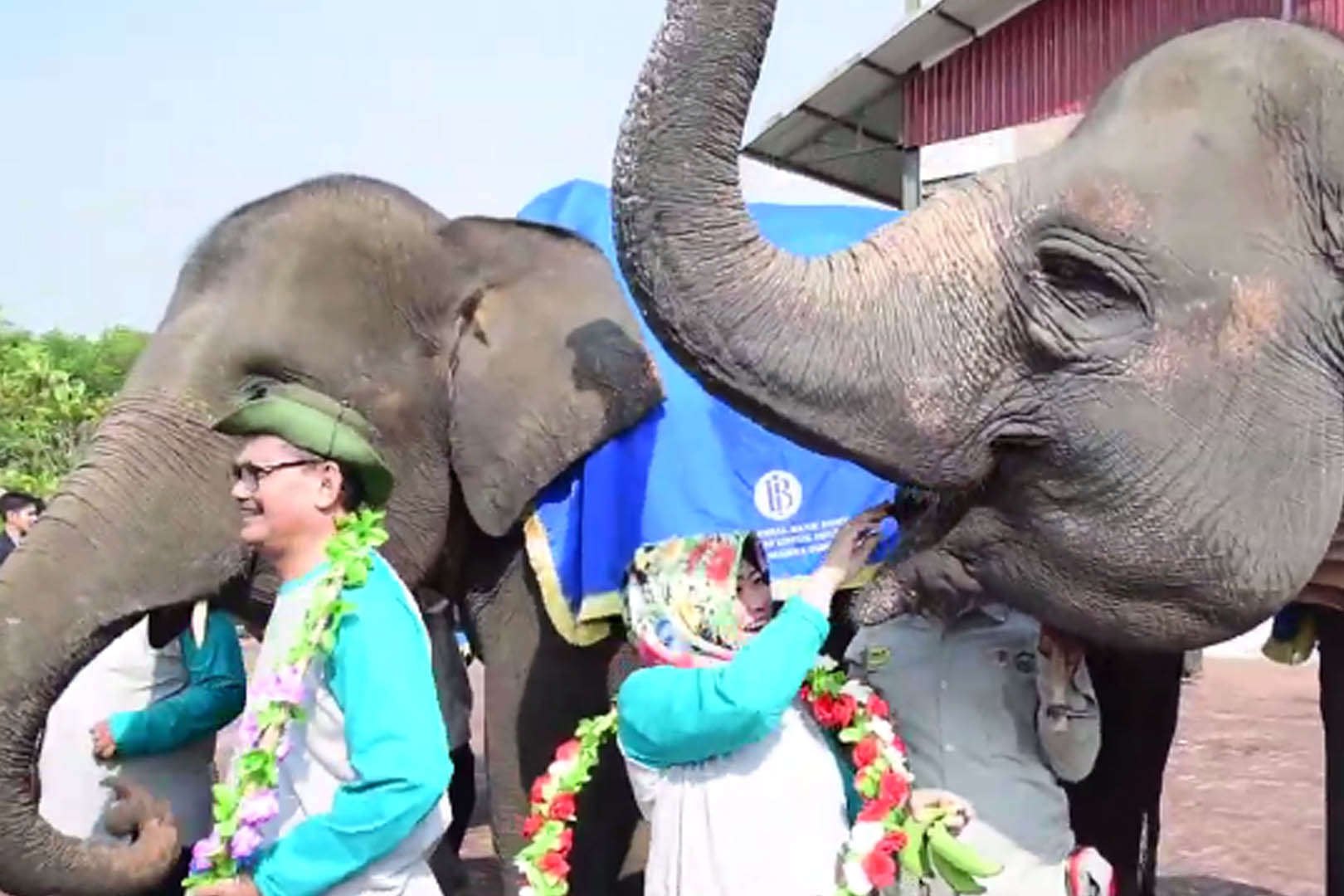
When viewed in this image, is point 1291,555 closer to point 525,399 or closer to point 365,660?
point 365,660

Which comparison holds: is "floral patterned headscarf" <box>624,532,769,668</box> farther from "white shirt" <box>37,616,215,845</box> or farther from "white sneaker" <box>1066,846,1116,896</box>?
"white shirt" <box>37,616,215,845</box>

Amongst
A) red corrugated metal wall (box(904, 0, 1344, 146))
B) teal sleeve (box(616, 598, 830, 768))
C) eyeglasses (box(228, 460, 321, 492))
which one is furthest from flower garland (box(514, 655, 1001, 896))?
red corrugated metal wall (box(904, 0, 1344, 146))

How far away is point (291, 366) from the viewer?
14.1ft

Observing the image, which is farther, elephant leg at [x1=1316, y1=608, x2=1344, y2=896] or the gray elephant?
elephant leg at [x1=1316, y1=608, x2=1344, y2=896]

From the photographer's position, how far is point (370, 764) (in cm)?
279

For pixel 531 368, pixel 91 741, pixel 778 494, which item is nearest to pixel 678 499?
pixel 778 494

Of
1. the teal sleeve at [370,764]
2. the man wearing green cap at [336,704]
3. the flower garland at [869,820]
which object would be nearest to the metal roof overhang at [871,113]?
the flower garland at [869,820]

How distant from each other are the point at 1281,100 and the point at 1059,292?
48 cm

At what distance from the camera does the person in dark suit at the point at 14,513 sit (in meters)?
6.25

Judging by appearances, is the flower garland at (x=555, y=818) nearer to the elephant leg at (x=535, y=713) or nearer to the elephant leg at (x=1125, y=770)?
the elephant leg at (x=535, y=713)

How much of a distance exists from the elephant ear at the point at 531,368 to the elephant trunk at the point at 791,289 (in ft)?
4.66

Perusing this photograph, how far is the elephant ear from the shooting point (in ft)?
14.3

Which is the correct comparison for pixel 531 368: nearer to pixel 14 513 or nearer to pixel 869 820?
pixel 869 820

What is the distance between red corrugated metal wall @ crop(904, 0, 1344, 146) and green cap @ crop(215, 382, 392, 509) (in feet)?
34.1
